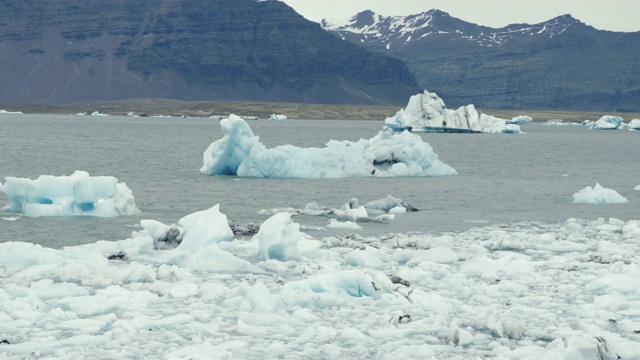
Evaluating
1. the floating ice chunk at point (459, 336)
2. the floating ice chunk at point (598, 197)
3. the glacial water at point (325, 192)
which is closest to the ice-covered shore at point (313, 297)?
the floating ice chunk at point (459, 336)

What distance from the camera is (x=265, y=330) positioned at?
10984 millimetres

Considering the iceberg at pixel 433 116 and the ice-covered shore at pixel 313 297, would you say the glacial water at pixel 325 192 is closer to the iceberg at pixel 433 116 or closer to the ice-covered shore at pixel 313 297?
the ice-covered shore at pixel 313 297

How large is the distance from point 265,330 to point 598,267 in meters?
7.05

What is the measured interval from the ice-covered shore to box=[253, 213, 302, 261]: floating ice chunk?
0.03 m

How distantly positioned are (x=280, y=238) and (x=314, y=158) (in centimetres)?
1829

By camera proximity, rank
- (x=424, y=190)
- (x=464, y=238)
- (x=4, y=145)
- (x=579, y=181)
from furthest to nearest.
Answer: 1. (x=4, y=145)
2. (x=579, y=181)
3. (x=424, y=190)
4. (x=464, y=238)

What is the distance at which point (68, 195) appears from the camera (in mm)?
21531

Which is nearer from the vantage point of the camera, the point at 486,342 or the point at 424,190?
the point at 486,342

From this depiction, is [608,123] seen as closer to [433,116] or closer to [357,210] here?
[433,116]

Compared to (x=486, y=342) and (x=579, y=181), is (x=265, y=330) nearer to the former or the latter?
(x=486, y=342)

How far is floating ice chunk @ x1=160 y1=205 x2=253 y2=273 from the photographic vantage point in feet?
48.9

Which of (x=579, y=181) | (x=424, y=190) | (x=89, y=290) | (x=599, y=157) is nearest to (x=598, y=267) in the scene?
(x=89, y=290)

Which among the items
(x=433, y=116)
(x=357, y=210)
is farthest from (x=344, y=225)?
(x=433, y=116)

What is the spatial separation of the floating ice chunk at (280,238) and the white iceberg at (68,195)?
6822 mm
